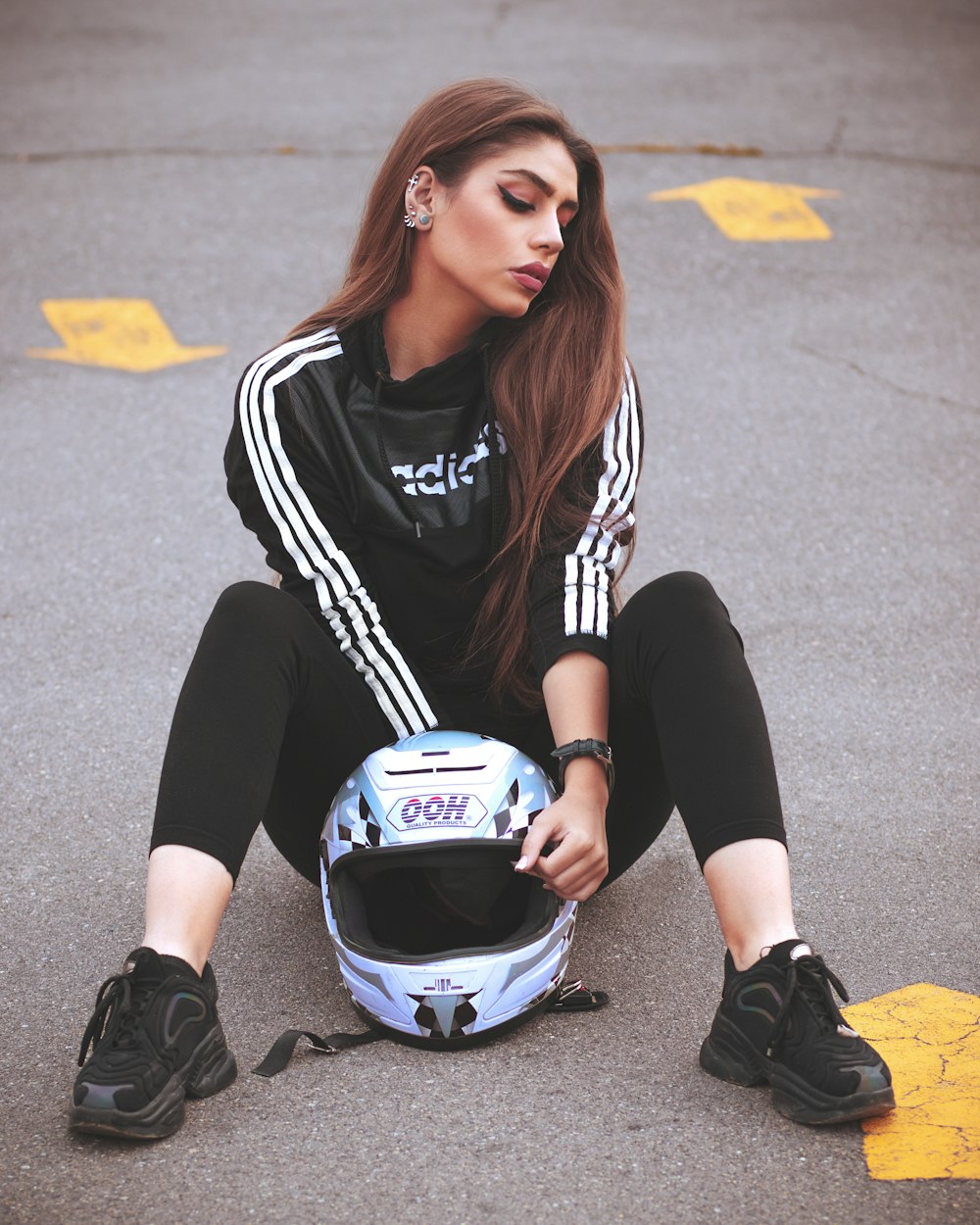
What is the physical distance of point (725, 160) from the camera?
7652 millimetres

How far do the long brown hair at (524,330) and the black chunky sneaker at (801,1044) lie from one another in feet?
2.39

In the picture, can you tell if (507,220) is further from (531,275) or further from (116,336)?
(116,336)

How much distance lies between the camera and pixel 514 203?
2621mm

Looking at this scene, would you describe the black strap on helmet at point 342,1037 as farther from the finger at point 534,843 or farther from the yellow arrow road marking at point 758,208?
the yellow arrow road marking at point 758,208

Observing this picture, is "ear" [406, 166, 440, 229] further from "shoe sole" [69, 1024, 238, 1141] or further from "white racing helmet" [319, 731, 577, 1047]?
"shoe sole" [69, 1024, 238, 1141]

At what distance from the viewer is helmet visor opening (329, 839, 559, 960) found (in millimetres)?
2328

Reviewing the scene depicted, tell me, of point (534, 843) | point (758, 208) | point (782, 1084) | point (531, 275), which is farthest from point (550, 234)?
point (758, 208)

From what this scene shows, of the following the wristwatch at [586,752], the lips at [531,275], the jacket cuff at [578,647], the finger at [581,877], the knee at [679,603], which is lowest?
the finger at [581,877]

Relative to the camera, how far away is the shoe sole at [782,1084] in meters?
2.03

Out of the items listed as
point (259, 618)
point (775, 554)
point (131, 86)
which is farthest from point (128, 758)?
point (131, 86)

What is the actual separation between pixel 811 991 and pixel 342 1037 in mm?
748

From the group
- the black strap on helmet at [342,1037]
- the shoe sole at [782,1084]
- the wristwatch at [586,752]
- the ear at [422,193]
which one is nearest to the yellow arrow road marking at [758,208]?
the ear at [422,193]

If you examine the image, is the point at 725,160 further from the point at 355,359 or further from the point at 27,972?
the point at 27,972

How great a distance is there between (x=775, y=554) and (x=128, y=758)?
6.78ft
